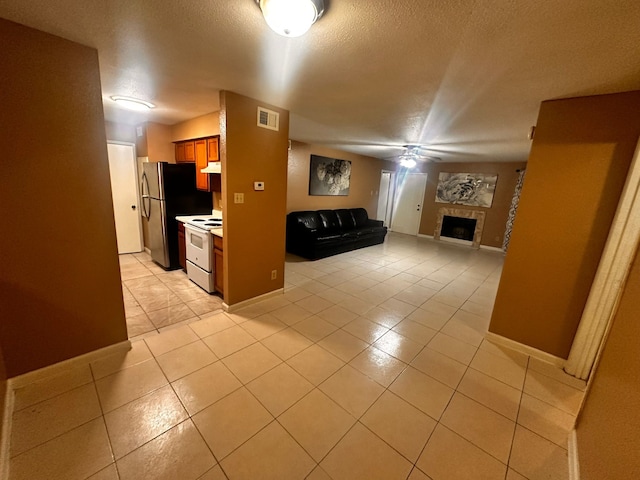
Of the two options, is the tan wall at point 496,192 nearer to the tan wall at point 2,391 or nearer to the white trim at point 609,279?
the white trim at point 609,279

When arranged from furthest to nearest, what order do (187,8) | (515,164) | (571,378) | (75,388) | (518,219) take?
(515,164)
(518,219)
(571,378)
(75,388)
(187,8)

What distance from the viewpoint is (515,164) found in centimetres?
623

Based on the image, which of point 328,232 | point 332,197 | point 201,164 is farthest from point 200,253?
point 332,197

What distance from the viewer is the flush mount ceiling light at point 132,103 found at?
9.37 feet

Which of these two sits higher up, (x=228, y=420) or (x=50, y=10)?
(x=50, y=10)

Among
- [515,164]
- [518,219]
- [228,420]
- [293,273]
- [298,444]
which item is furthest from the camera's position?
[515,164]

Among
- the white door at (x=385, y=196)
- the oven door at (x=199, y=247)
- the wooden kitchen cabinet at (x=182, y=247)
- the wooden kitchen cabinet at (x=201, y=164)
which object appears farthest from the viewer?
the white door at (x=385, y=196)

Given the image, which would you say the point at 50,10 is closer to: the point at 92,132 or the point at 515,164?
the point at 92,132

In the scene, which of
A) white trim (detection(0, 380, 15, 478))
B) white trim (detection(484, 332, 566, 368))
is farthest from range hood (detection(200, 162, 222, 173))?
white trim (detection(484, 332, 566, 368))

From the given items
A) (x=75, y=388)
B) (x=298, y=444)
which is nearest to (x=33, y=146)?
(x=75, y=388)

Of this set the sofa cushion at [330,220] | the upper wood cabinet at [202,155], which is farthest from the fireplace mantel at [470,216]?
the upper wood cabinet at [202,155]

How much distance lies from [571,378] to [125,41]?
4271 mm

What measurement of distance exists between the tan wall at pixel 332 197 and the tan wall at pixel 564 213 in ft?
13.3

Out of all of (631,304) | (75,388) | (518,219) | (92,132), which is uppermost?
(92,132)
